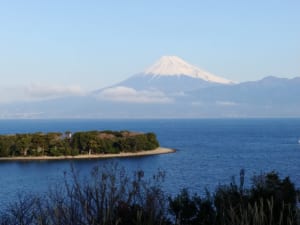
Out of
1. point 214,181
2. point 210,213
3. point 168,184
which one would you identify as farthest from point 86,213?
point 214,181

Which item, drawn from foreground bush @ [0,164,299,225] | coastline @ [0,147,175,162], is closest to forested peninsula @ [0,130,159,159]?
coastline @ [0,147,175,162]

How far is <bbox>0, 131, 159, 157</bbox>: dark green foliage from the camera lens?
63.7 meters

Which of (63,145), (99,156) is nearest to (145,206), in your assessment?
(99,156)

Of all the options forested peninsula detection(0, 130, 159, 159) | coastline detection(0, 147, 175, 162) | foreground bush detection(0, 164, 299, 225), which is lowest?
coastline detection(0, 147, 175, 162)

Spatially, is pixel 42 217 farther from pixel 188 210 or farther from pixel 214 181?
pixel 214 181

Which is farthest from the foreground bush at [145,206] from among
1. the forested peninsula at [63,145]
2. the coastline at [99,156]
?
the forested peninsula at [63,145]

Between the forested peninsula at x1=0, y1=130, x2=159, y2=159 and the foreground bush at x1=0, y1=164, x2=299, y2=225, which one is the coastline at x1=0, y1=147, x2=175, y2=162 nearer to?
the forested peninsula at x1=0, y1=130, x2=159, y2=159

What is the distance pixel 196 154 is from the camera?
6531 centimetres

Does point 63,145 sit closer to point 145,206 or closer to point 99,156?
point 99,156

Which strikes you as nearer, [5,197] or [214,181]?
[5,197]

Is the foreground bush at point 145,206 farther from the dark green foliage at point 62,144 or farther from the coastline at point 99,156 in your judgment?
the dark green foliage at point 62,144

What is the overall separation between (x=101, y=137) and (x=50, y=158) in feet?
29.2

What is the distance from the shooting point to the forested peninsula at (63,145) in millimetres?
63594

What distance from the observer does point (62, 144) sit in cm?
6431
